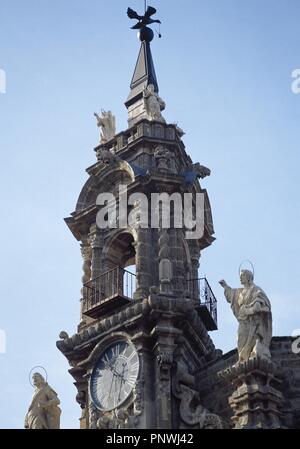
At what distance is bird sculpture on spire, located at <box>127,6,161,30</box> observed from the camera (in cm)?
5750

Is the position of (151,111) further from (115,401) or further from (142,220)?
(115,401)

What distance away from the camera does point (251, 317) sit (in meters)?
44.4

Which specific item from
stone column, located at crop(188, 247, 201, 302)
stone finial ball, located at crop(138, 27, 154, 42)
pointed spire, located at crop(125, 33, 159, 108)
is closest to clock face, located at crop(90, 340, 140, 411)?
stone column, located at crop(188, 247, 201, 302)

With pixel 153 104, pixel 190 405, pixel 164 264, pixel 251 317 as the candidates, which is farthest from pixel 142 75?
pixel 190 405

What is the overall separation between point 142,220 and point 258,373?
857 cm

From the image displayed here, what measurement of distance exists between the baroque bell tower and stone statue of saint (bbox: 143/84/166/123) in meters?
0.05

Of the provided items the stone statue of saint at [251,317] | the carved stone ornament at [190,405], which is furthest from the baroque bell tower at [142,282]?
the stone statue of saint at [251,317]

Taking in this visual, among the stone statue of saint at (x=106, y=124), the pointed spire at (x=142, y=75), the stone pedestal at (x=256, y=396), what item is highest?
the pointed spire at (x=142, y=75)

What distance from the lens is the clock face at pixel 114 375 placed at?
150ft

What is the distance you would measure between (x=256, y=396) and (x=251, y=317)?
2.85 meters

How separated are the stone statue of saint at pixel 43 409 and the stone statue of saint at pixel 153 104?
1164 cm

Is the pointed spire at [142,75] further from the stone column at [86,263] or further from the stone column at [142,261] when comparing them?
the stone column at [142,261]

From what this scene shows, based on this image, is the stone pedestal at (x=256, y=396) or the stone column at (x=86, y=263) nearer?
the stone pedestal at (x=256, y=396)

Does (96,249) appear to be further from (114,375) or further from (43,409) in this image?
(43,409)
